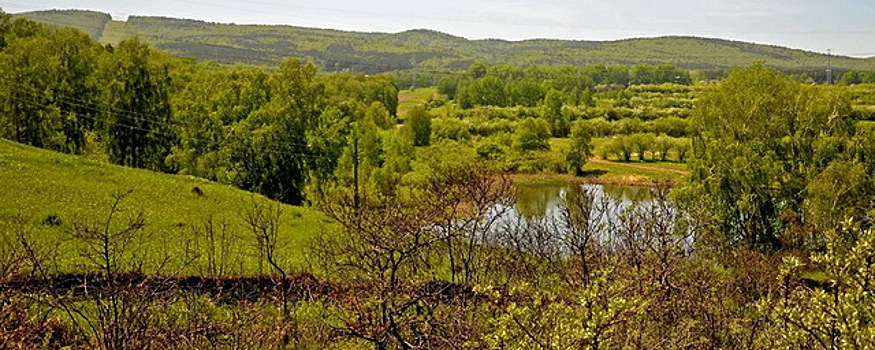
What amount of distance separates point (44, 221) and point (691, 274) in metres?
19.3

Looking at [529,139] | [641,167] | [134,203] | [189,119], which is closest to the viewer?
[134,203]

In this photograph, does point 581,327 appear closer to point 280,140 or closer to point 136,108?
point 280,140

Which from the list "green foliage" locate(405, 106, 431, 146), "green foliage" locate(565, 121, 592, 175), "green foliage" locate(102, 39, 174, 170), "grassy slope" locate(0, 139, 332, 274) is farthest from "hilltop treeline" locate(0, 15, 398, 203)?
"green foliage" locate(405, 106, 431, 146)


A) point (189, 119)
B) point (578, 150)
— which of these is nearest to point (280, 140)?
point (189, 119)

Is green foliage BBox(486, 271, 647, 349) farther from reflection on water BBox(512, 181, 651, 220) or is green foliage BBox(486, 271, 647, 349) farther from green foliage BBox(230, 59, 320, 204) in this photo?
reflection on water BBox(512, 181, 651, 220)

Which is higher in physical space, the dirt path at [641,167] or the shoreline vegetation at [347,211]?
the shoreline vegetation at [347,211]

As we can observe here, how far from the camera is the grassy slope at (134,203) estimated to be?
20.8 metres

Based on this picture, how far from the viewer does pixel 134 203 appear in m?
24.0

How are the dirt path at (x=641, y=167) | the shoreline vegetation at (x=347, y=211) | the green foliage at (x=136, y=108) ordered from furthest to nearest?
the dirt path at (x=641, y=167), the green foliage at (x=136, y=108), the shoreline vegetation at (x=347, y=211)

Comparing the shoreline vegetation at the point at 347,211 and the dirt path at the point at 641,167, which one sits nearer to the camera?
the shoreline vegetation at the point at 347,211

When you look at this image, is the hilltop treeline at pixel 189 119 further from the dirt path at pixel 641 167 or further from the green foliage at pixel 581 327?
the dirt path at pixel 641 167

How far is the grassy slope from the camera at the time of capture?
20781 mm

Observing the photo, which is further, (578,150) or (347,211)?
(578,150)

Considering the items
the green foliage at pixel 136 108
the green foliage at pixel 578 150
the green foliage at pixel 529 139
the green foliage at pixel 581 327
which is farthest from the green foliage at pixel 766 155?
the green foliage at pixel 529 139
